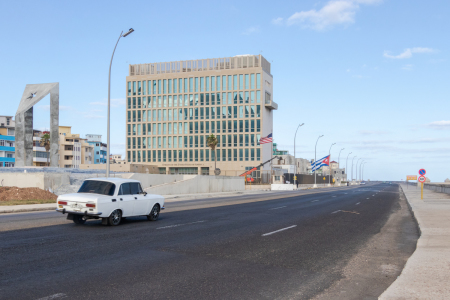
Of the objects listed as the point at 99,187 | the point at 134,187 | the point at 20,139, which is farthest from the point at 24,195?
the point at 99,187

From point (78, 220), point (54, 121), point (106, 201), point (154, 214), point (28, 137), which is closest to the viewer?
point (106, 201)

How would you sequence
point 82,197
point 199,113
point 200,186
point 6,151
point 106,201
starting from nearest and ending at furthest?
point 82,197 < point 106,201 < point 200,186 < point 199,113 < point 6,151

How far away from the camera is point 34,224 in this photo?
13875 millimetres

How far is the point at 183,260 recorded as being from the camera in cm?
829

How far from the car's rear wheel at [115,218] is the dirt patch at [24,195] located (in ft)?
42.5

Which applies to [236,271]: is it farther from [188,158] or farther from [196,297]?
[188,158]

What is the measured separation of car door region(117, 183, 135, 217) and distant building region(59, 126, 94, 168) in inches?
4519

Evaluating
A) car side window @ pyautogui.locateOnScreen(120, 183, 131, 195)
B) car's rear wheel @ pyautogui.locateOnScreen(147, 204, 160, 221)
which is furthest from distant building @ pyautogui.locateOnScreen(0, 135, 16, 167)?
car side window @ pyautogui.locateOnScreen(120, 183, 131, 195)

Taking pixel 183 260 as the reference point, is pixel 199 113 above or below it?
above

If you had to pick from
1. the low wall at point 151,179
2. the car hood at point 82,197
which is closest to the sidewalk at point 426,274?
the car hood at point 82,197

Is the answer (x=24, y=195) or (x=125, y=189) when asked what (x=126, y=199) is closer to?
(x=125, y=189)

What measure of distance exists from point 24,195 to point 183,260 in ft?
71.3

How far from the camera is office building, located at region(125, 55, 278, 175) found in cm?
9800

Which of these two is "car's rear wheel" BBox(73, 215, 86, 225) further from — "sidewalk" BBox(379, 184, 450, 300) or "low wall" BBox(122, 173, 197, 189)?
"low wall" BBox(122, 173, 197, 189)
